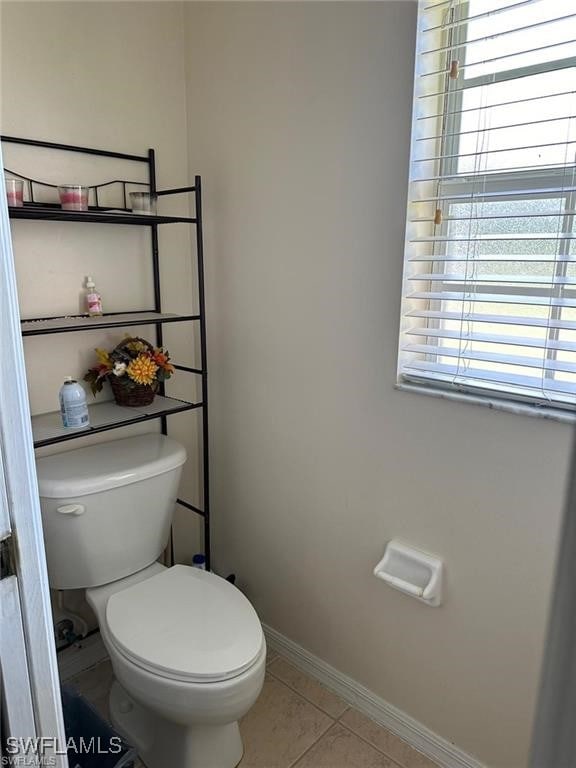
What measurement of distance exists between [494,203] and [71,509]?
137 cm

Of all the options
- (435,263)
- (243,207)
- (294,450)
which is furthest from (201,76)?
(294,450)

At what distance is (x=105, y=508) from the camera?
5.10ft

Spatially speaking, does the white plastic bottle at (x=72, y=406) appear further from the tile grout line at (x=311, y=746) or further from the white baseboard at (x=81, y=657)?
the tile grout line at (x=311, y=746)

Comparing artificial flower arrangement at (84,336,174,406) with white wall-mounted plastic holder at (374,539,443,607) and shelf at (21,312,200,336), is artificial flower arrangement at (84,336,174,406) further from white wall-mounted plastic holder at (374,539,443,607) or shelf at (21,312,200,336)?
white wall-mounted plastic holder at (374,539,443,607)

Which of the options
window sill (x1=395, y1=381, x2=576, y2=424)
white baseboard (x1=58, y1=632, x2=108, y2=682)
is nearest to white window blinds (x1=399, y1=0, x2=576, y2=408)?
window sill (x1=395, y1=381, x2=576, y2=424)

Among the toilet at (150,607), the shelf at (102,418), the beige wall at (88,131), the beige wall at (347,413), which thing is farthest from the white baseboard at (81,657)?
the shelf at (102,418)

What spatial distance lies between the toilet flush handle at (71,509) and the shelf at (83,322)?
48 cm

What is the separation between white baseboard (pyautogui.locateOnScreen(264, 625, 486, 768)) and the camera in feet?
4.92

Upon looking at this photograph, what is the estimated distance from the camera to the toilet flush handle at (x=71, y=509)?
148 centimetres

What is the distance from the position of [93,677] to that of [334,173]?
1.83m

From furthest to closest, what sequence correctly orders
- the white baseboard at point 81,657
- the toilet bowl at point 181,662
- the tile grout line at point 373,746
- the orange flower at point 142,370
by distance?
the white baseboard at point 81,657, the orange flower at point 142,370, the tile grout line at point 373,746, the toilet bowl at point 181,662

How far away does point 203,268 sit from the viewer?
6.14 ft

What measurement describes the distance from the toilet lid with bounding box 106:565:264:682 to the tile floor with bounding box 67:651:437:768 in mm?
431

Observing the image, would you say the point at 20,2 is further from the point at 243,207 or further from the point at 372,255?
the point at 372,255
